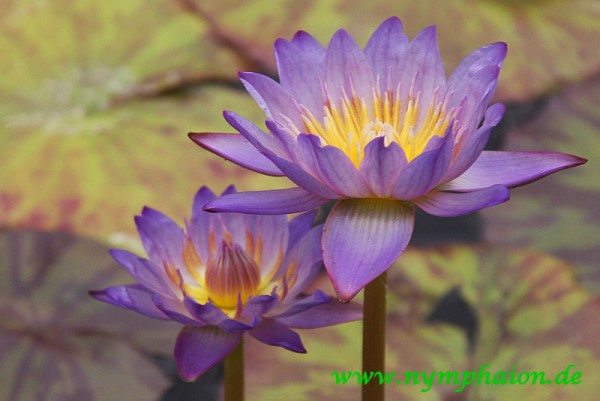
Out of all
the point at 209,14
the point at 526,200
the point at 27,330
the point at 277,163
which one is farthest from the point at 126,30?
the point at 277,163

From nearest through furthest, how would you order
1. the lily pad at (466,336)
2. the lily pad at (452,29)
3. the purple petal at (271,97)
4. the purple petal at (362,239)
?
the purple petal at (362,239)
the purple petal at (271,97)
the lily pad at (466,336)
the lily pad at (452,29)

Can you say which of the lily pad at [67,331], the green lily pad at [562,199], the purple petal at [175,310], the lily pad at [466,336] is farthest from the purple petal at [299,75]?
the green lily pad at [562,199]

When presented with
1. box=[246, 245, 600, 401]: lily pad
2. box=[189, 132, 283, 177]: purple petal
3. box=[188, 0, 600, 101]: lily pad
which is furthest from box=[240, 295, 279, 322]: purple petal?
box=[188, 0, 600, 101]: lily pad

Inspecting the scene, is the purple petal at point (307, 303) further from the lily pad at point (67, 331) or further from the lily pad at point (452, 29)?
the lily pad at point (452, 29)

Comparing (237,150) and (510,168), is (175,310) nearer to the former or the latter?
(237,150)

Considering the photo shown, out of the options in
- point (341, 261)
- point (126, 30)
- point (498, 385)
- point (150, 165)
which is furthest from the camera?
point (126, 30)

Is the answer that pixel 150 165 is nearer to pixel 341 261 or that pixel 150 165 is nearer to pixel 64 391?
pixel 64 391

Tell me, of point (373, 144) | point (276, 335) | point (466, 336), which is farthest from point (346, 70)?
point (466, 336)
